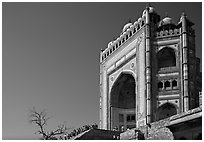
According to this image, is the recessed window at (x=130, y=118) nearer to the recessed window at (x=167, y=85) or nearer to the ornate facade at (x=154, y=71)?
the ornate facade at (x=154, y=71)

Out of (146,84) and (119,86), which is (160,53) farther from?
(119,86)

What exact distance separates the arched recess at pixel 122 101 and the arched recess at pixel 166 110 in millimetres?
5963

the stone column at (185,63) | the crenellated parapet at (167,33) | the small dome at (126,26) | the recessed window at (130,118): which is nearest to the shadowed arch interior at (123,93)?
the recessed window at (130,118)

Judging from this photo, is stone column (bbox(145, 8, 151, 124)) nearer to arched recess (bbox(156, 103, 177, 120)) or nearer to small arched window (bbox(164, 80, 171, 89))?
arched recess (bbox(156, 103, 177, 120))

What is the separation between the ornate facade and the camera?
37406 mm

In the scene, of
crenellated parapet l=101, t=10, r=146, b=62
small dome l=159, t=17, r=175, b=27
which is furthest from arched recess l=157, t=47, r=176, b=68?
crenellated parapet l=101, t=10, r=146, b=62

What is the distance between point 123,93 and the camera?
151ft

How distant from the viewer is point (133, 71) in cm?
4109

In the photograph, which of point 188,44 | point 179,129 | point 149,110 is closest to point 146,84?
point 149,110

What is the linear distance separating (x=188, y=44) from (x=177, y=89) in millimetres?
4592

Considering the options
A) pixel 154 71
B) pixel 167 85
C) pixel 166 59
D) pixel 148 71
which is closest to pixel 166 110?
pixel 167 85

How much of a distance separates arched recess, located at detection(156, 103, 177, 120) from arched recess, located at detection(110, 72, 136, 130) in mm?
5963

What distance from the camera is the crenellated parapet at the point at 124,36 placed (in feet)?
135

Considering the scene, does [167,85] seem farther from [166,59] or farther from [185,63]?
[166,59]
